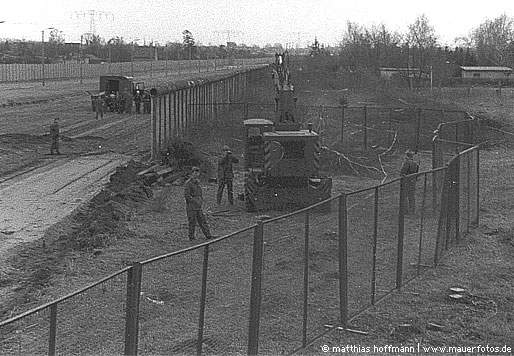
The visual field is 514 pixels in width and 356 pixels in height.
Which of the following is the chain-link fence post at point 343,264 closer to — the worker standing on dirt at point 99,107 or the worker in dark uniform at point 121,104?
the worker standing on dirt at point 99,107

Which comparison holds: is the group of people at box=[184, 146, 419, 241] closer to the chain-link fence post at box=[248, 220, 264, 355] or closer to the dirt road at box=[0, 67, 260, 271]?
the dirt road at box=[0, 67, 260, 271]

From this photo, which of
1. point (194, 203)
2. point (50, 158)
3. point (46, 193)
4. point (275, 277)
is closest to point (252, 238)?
point (275, 277)

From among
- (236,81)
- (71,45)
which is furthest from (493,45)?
(236,81)

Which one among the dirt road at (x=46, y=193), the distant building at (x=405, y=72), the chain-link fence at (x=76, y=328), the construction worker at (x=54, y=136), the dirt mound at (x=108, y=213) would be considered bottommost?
the dirt road at (x=46, y=193)

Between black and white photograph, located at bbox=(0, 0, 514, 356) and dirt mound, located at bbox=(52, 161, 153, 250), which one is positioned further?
dirt mound, located at bbox=(52, 161, 153, 250)

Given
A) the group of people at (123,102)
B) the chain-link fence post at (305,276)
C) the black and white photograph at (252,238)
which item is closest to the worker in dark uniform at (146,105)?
the group of people at (123,102)

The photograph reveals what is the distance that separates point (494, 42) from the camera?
169 m

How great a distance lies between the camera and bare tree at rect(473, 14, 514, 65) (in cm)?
14962

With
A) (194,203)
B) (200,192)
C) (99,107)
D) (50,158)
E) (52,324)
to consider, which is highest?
(52,324)

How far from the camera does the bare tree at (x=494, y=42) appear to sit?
491 feet

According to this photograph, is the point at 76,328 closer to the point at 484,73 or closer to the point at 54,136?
the point at 54,136

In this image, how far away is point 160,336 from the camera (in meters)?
7.63

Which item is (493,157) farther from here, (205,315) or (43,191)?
(205,315)

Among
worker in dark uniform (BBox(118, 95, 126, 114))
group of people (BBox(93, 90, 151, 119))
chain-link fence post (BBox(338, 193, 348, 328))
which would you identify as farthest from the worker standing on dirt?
chain-link fence post (BBox(338, 193, 348, 328))
